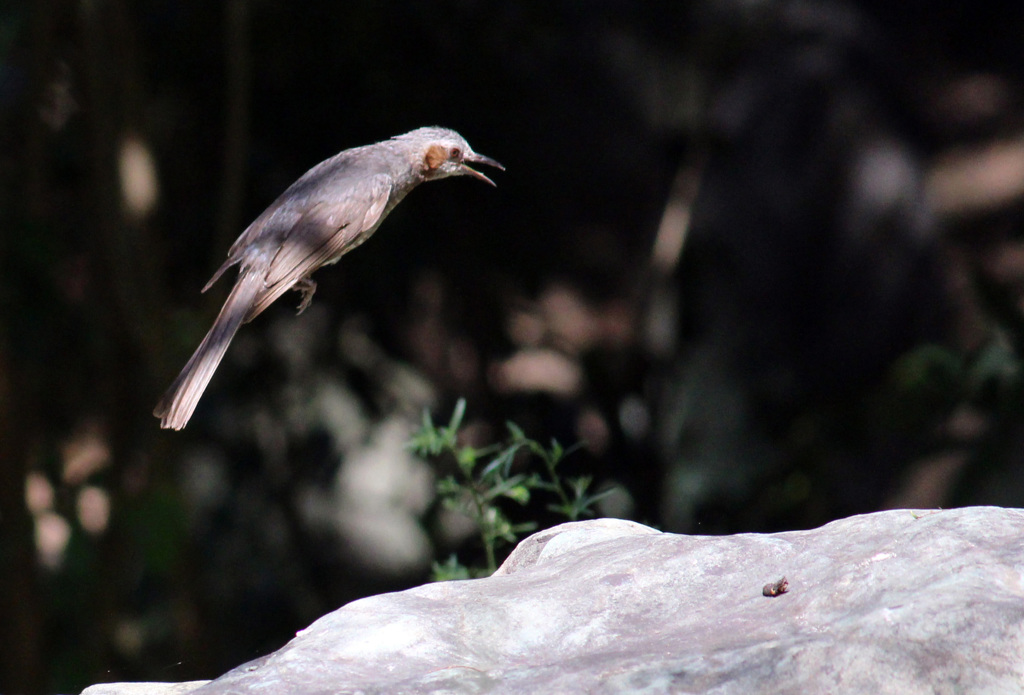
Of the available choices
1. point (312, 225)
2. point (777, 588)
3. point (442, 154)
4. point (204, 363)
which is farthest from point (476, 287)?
point (777, 588)

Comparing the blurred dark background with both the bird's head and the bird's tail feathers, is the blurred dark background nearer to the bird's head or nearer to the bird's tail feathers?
the bird's head

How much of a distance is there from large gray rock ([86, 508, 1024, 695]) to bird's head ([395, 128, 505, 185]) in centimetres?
114

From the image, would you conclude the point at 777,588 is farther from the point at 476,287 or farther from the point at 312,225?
the point at 476,287

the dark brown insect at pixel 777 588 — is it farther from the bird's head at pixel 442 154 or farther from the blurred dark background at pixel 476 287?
the blurred dark background at pixel 476 287

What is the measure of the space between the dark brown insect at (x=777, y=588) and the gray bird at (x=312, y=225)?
4.17 feet

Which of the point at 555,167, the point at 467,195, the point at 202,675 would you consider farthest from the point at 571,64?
the point at 202,675

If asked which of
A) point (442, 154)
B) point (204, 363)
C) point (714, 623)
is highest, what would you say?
point (442, 154)

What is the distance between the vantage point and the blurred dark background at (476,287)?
5633 mm

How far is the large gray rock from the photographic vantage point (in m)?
1.79

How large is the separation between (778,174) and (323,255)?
198 inches

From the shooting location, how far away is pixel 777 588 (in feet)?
6.89

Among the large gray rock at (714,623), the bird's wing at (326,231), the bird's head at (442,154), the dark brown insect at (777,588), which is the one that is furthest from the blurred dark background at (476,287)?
the dark brown insect at (777,588)

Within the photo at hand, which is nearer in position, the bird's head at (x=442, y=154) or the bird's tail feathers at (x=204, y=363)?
the bird's tail feathers at (x=204, y=363)

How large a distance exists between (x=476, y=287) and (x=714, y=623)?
15.5 ft
